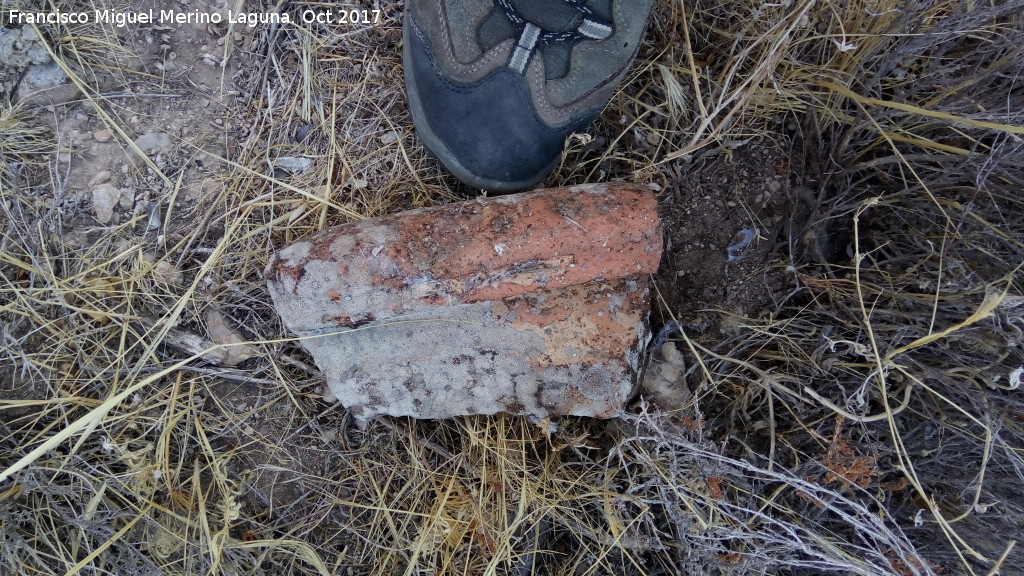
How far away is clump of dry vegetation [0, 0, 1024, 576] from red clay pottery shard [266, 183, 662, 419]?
0.17m

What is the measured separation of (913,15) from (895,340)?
832mm

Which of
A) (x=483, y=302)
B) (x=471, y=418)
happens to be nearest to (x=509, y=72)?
(x=483, y=302)

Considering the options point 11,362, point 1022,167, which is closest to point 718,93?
point 1022,167

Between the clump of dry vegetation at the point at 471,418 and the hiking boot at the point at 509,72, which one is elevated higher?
the hiking boot at the point at 509,72

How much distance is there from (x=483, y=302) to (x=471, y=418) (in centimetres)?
39

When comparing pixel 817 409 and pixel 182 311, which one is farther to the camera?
pixel 182 311

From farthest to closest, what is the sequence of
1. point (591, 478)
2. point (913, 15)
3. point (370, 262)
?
point (591, 478), point (913, 15), point (370, 262)

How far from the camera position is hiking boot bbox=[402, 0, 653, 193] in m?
1.58

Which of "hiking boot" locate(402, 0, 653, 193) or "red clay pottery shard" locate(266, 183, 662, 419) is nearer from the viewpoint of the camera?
"red clay pottery shard" locate(266, 183, 662, 419)

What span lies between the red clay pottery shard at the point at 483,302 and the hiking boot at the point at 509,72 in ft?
0.68

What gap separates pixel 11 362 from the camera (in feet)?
5.67

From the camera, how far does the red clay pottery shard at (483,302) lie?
1.43 meters

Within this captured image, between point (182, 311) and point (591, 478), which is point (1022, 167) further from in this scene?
point (182, 311)

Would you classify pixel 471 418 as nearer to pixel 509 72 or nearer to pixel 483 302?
pixel 483 302
